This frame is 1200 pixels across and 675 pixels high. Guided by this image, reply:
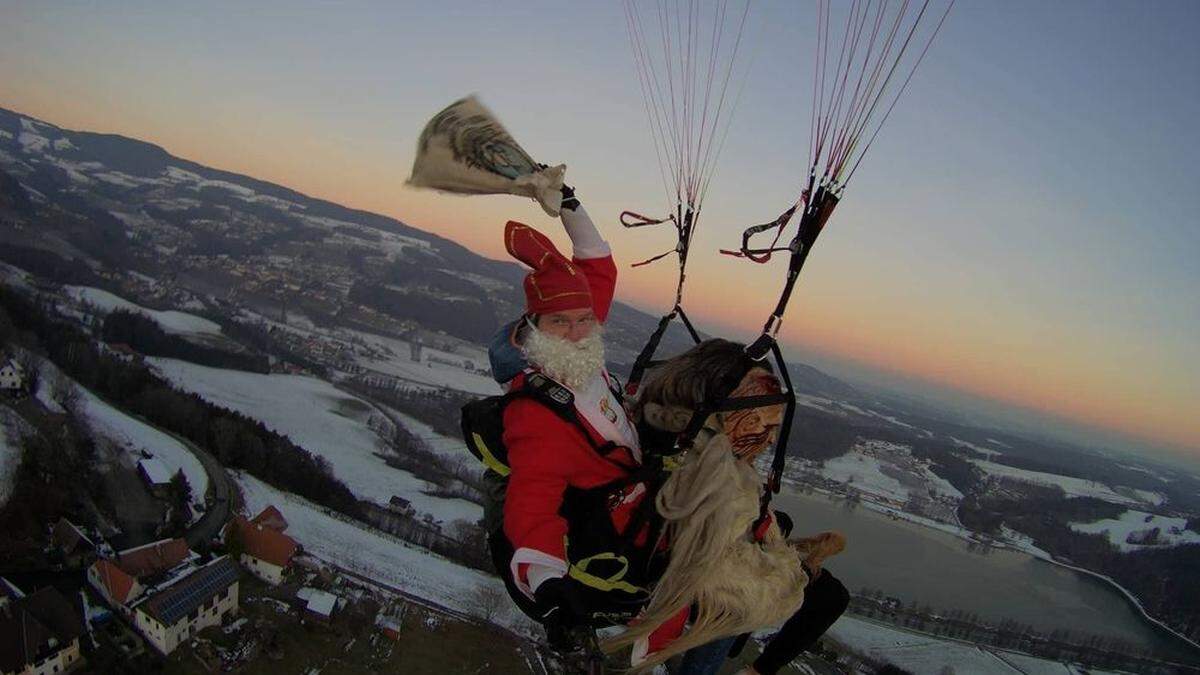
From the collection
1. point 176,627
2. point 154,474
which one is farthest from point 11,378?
point 176,627

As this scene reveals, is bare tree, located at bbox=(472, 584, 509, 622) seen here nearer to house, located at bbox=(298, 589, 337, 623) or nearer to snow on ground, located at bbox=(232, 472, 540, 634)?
snow on ground, located at bbox=(232, 472, 540, 634)

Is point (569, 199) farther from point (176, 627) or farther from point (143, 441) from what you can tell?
point (143, 441)

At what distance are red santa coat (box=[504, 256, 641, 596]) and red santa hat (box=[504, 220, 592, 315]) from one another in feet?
0.72

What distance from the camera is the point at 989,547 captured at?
31828 millimetres

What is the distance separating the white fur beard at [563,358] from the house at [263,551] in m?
13.7

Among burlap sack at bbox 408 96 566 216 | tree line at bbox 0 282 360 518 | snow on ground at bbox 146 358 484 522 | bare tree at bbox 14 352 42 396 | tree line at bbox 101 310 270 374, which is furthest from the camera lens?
tree line at bbox 101 310 270 374

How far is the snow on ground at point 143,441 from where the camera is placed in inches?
646

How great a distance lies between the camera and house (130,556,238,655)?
9859mm

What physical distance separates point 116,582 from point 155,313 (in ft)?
96.6

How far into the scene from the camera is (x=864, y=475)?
122 ft

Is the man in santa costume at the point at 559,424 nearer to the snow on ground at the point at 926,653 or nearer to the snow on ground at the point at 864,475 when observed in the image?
the snow on ground at the point at 926,653

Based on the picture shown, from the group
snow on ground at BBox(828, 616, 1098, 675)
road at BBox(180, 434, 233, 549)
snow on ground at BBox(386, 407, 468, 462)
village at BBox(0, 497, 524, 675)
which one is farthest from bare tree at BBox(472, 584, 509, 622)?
snow on ground at BBox(386, 407, 468, 462)

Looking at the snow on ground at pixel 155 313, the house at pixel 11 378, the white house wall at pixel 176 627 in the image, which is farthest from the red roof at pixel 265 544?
the snow on ground at pixel 155 313

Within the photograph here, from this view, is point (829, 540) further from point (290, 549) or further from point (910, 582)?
point (910, 582)
